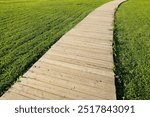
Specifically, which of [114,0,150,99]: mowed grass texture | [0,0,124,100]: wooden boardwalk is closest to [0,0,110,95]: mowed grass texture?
[0,0,124,100]: wooden boardwalk

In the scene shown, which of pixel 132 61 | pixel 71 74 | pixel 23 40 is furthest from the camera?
pixel 23 40

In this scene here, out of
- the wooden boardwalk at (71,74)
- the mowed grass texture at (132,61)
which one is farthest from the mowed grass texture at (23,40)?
the mowed grass texture at (132,61)

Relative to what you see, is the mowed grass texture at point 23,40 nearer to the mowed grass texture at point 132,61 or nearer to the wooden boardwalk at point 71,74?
the wooden boardwalk at point 71,74

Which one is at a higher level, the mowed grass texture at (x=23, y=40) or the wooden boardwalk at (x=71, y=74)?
the mowed grass texture at (x=23, y=40)

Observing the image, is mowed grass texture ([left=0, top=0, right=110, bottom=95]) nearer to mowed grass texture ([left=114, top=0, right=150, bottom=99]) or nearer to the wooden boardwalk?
the wooden boardwalk

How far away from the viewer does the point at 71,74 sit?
646 cm

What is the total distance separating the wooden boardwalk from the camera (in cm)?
553

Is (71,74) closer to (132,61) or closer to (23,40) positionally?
(132,61)

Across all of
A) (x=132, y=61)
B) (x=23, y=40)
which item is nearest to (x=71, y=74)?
(x=132, y=61)

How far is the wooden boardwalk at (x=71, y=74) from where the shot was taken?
5527 mm

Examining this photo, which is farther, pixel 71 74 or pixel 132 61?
pixel 132 61

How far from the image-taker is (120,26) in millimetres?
12625

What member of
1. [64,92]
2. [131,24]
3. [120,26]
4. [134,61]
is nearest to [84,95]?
[64,92]

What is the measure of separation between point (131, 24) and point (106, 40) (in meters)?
4.22
